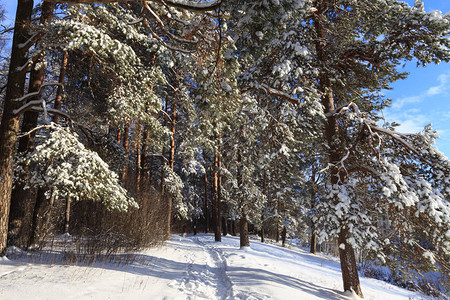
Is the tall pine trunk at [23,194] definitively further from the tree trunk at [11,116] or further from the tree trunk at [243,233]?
the tree trunk at [243,233]

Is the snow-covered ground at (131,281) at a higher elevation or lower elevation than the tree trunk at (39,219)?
lower

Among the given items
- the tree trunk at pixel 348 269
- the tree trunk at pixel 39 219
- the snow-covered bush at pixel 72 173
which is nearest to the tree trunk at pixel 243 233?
the tree trunk at pixel 348 269

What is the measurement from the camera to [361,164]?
707cm

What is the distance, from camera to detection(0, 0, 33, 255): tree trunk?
5723mm

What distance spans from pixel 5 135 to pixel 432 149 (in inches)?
418

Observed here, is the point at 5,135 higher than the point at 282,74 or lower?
lower

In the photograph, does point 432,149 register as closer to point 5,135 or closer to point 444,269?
point 444,269

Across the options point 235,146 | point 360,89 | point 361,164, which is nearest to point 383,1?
point 360,89

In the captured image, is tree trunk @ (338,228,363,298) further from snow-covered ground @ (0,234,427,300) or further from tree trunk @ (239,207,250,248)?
tree trunk @ (239,207,250,248)

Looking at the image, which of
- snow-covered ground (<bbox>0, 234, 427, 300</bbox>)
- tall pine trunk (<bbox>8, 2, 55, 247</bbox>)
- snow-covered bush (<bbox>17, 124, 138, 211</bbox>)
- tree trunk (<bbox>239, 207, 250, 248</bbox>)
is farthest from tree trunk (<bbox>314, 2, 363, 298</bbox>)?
tall pine trunk (<bbox>8, 2, 55, 247</bbox>)

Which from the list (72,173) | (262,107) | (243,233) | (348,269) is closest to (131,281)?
(72,173)

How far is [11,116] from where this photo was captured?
601cm

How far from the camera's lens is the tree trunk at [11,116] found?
5.72 meters

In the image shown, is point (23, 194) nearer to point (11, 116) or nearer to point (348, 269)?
point (11, 116)
